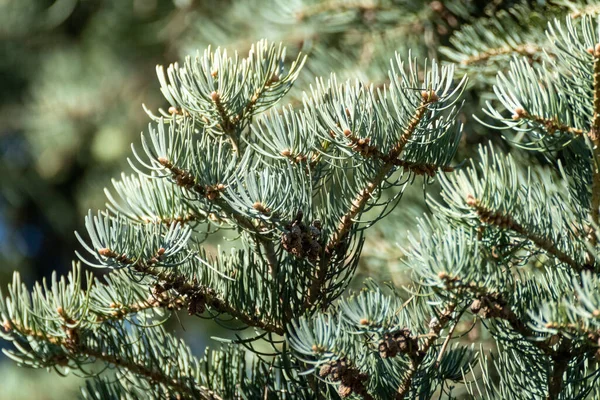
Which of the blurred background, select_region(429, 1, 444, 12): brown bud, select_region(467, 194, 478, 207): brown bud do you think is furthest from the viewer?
the blurred background

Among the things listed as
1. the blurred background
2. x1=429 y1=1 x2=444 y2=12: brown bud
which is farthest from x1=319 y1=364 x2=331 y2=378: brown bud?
the blurred background

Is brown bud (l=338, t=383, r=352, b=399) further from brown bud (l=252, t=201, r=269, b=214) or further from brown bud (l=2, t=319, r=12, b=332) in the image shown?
brown bud (l=2, t=319, r=12, b=332)

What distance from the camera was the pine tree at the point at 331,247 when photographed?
0.49 meters

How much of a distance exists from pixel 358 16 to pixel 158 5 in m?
1.17

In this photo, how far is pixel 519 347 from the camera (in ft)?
1.84

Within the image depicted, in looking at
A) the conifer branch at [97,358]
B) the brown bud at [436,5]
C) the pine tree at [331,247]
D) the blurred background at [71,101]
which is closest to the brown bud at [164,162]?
the pine tree at [331,247]

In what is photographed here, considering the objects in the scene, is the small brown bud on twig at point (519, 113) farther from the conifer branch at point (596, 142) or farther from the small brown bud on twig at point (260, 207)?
the small brown bud on twig at point (260, 207)

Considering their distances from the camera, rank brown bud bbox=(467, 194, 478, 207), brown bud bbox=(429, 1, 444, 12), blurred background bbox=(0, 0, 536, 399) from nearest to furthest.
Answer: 1. brown bud bbox=(467, 194, 478, 207)
2. brown bud bbox=(429, 1, 444, 12)
3. blurred background bbox=(0, 0, 536, 399)

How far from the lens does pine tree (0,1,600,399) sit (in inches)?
19.4

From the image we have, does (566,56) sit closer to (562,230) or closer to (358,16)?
(562,230)

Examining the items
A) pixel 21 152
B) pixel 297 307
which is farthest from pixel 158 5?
pixel 297 307

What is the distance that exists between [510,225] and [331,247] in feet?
0.49

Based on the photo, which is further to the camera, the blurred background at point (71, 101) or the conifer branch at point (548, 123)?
the blurred background at point (71, 101)

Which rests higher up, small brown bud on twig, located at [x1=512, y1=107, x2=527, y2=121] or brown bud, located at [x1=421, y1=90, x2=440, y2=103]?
brown bud, located at [x1=421, y1=90, x2=440, y2=103]
